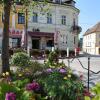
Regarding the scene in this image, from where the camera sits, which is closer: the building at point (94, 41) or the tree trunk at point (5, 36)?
the tree trunk at point (5, 36)

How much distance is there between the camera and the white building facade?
4812 centimetres

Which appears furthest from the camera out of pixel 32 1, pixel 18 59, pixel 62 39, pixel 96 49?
pixel 96 49

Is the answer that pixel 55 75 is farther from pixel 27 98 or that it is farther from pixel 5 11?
pixel 5 11

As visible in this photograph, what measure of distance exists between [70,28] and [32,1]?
35842mm

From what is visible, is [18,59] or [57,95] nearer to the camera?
[57,95]

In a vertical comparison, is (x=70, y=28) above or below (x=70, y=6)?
below

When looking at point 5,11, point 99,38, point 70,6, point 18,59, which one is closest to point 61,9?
point 70,6

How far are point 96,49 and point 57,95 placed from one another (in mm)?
91429

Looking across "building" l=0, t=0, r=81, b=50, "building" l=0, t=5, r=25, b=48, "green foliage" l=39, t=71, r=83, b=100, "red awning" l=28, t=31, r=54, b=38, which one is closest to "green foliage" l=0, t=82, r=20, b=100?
"green foliage" l=39, t=71, r=83, b=100

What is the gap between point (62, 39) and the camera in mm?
50688

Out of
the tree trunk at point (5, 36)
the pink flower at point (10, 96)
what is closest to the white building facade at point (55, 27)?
the tree trunk at point (5, 36)

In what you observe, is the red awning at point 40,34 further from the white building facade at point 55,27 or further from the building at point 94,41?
the building at point 94,41

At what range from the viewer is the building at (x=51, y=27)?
4725cm

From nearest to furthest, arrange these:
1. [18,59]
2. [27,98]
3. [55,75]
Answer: [27,98] < [55,75] < [18,59]
